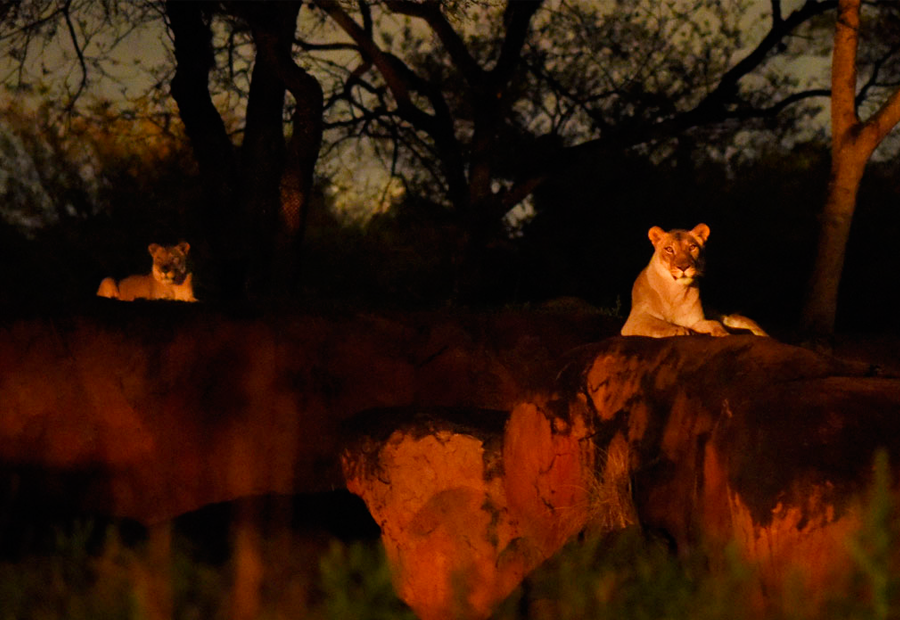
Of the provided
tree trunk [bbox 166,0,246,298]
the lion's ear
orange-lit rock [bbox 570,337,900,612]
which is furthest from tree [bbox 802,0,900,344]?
tree trunk [bbox 166,0,246,298]

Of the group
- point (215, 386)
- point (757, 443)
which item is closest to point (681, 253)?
point (757, 443)

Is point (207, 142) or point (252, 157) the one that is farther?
point (252, 157)

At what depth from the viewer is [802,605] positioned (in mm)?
3213

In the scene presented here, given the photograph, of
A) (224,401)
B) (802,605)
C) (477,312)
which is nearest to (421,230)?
(477,312)

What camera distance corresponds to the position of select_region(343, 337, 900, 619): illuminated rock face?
5082 mm

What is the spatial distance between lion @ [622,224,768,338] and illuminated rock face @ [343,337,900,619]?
75 cm

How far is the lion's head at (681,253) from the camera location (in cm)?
783

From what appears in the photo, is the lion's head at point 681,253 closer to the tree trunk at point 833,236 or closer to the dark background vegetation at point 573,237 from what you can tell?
the tree trunk at point 833,236

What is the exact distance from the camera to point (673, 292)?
8.00 meters

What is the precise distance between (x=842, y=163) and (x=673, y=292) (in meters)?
5.15

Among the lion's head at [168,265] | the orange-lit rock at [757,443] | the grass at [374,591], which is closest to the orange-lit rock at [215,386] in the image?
the lion's head at [168,265]

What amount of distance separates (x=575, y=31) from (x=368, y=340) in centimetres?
806

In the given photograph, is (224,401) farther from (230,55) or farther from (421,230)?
(421,230)

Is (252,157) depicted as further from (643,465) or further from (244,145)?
(643,465)
